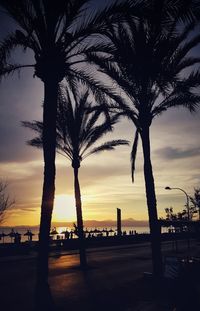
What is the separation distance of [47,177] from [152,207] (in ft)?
16.4

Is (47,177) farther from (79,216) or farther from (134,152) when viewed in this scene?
(79,216)

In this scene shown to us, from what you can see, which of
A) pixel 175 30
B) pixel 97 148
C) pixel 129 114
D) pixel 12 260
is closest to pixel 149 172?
pixel 129 114

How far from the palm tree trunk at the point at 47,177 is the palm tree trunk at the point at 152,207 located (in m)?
4.68

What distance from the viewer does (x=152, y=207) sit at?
520 inches

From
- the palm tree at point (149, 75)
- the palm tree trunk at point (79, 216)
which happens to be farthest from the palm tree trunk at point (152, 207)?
the palm tree trunk at point (79, 216)

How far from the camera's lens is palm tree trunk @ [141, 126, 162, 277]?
1295cm

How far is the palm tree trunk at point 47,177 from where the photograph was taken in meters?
9.59

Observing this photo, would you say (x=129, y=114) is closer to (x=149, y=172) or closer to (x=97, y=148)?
(x=149, y=172)

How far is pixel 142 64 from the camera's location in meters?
12.1

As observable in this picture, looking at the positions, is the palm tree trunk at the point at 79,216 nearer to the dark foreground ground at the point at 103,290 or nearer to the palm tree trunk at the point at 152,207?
the dark foreground ground at the point at 103,290

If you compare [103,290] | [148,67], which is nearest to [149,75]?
[148,67]

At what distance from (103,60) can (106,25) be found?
5.55 feet

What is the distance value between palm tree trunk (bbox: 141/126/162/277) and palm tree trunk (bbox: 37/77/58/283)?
4.68 m

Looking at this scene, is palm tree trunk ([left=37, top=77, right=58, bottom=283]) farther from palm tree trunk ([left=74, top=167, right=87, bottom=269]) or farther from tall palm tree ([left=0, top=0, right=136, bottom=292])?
palm tree trunk ([left=74, top=167, right=87, bottom=269])
